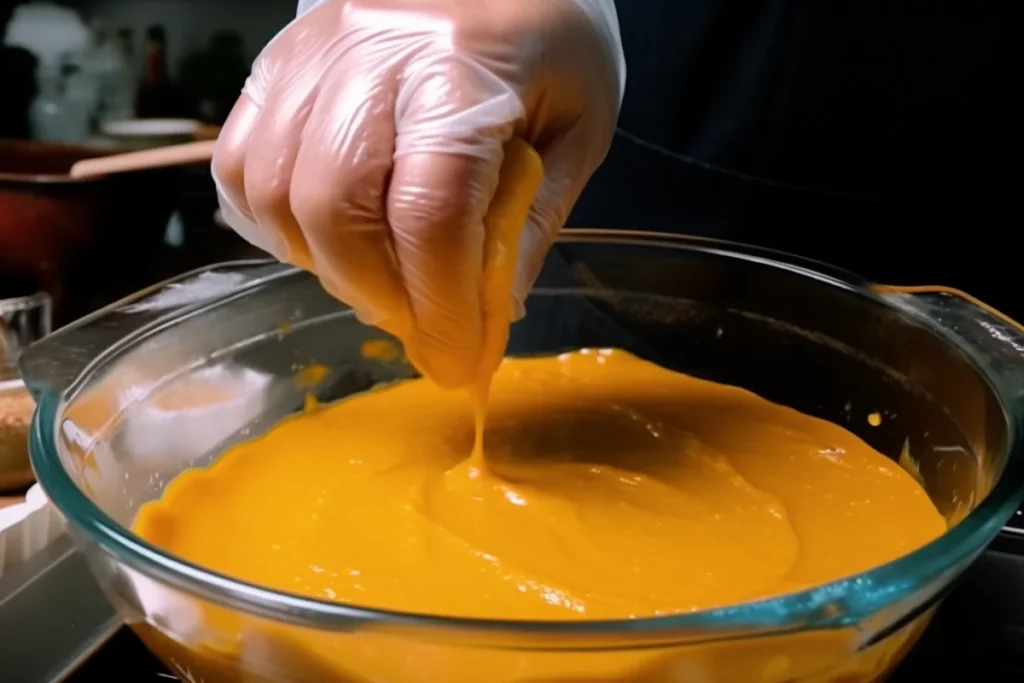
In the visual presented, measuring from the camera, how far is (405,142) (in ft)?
1.92

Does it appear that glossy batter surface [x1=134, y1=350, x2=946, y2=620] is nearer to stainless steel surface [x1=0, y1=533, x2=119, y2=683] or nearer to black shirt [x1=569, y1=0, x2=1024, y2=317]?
stainless steel surface [x1=0, y1=533, x2=119, y2=683]

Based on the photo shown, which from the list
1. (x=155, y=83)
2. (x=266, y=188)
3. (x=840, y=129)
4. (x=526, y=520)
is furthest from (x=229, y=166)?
(x=155, y=83)

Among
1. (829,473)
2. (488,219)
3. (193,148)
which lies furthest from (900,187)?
(193,148)

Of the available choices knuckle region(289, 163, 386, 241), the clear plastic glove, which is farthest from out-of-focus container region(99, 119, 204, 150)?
knuckle region(289, 163, 386, 241)

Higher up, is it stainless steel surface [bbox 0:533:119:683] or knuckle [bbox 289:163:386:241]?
knuckle [bbox 289:163:386:241]

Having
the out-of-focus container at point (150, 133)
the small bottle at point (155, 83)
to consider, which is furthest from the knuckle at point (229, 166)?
the small bottle at point (155, 83)

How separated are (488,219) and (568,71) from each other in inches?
5.1

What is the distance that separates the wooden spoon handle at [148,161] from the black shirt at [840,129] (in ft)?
1.61

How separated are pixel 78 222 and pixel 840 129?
80 cm

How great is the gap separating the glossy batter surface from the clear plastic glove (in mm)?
101

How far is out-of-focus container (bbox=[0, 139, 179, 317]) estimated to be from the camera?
3.70ft

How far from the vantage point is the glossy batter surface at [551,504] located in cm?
59

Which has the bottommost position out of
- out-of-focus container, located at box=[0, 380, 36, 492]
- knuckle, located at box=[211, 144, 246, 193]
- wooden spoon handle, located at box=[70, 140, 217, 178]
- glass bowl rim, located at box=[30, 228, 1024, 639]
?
out-of-focus container, located at box=[0, 380, 36, 492]

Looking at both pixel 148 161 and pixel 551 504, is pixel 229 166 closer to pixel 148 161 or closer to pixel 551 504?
pixel 551 504
